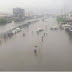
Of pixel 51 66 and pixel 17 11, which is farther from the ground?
pixel 17 11

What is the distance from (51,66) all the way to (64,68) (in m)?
0.20

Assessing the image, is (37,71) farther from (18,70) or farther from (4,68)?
(4,68)

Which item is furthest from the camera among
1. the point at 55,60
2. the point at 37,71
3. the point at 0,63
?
the point at 55,60

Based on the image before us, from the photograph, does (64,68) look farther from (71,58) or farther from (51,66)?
(71,58)

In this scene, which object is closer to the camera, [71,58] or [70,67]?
[70,67]

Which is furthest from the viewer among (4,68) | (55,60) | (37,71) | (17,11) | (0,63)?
(17,11)

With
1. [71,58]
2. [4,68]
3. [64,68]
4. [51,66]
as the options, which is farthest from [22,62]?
A: [71,58]

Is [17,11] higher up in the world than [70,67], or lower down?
higher up

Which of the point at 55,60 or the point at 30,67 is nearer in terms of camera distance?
the point at 30,67

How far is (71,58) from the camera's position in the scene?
2160mm

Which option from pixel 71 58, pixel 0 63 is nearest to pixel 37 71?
pixel 0 63

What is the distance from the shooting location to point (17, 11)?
2062 cm

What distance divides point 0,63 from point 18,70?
0.40 metres

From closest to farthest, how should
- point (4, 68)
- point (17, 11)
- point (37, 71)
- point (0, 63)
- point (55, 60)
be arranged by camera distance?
point (37, 71) → point (4, 68) → point (0, 63) → point (55, 60) → point (17, 11)
